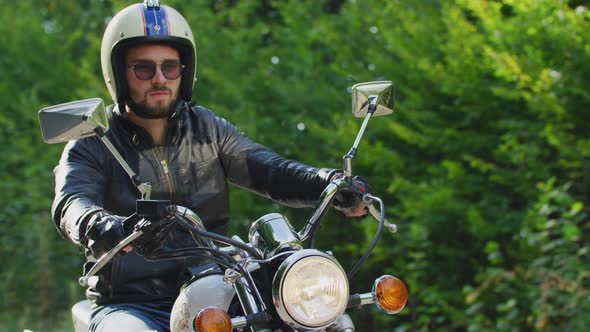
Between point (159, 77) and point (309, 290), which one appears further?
point (159, 77)

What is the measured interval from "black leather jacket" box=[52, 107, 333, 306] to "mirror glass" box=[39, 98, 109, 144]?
1.65 ft

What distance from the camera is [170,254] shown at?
8.66 ft

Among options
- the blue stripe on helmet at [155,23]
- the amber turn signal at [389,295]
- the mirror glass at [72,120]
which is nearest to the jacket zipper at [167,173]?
the blue stripe on helmet at [155,23]

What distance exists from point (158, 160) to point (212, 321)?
131 cm

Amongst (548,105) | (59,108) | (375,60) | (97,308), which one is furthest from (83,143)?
(375,60)

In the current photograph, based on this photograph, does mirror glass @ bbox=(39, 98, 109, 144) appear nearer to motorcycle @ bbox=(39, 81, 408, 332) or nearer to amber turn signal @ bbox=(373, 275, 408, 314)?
motorcycle @ bbox=(39, 81, 408, 332)

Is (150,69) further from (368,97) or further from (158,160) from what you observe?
(368,97)

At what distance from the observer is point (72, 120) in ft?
8.78

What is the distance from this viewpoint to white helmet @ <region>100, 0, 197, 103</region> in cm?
371

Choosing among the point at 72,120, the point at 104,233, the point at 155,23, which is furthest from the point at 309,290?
the point at 155,23

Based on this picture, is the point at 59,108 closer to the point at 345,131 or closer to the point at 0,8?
the point at 345,131

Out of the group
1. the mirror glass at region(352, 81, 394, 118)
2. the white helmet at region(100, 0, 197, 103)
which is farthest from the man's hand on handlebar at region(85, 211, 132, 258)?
the white helmet at region(100, 0, 197, 103)

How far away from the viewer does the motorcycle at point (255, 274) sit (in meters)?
2.53

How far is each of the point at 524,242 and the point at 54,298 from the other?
15.9 feet
